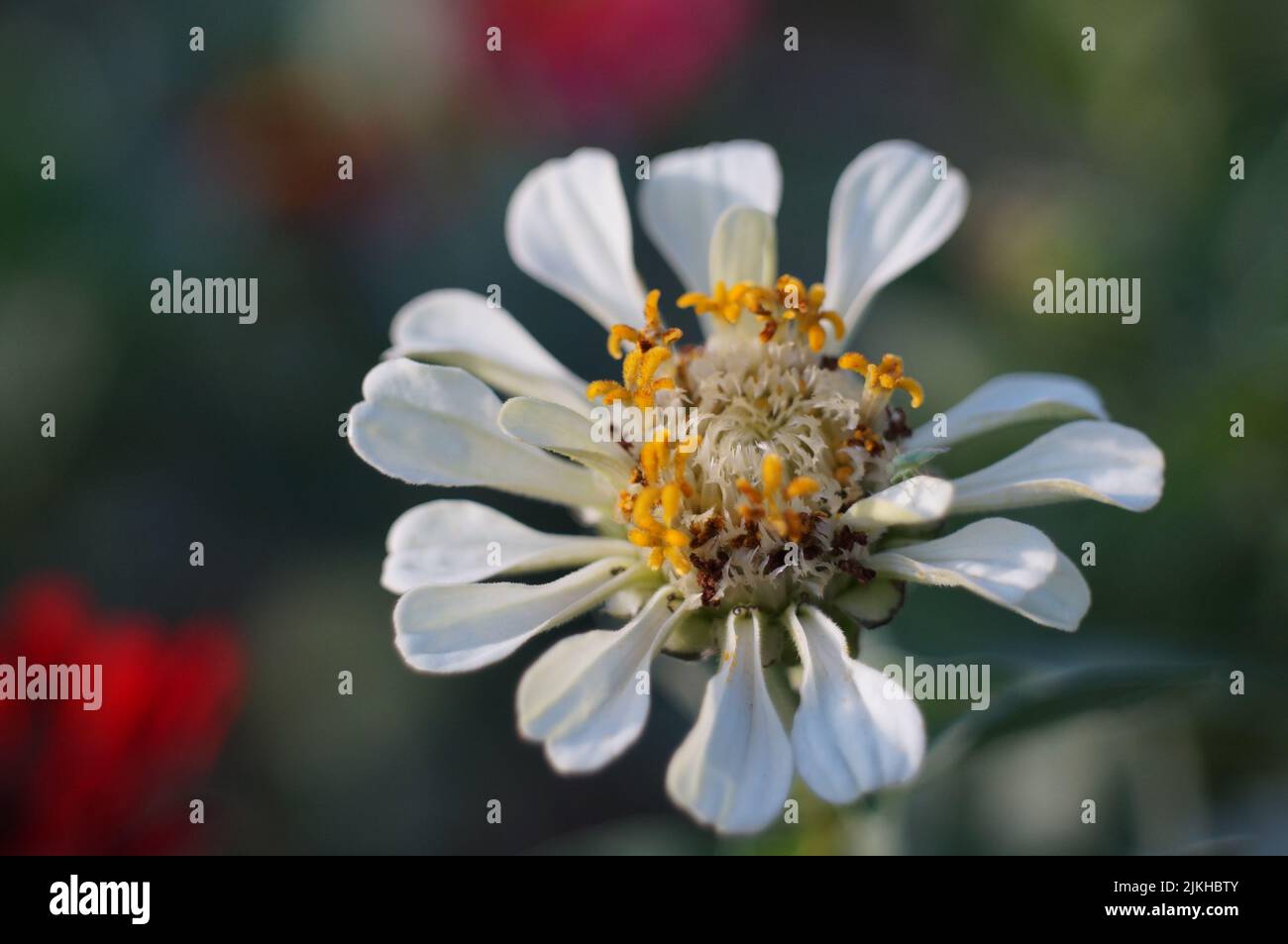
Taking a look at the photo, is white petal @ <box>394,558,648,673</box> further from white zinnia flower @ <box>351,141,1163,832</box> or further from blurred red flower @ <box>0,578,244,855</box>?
blurred red flower @ <box>0,578,244,855</box>

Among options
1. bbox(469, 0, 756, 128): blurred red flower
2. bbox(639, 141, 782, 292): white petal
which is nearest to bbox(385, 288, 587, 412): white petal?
bbox(639, 141, 782, 292): white petal

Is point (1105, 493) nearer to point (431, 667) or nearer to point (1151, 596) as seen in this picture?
point (431, 667)

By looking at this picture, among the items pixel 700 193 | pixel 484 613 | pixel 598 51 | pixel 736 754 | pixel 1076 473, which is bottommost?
pixel 736 754

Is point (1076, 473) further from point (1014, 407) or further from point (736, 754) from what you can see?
point (736, 754)

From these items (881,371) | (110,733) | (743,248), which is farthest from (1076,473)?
(110,733)

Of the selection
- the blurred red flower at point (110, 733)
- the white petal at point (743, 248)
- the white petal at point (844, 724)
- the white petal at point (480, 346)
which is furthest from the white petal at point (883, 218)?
the blurred red flower at point (110, 733)

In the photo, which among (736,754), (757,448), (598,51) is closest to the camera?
(736,754)
